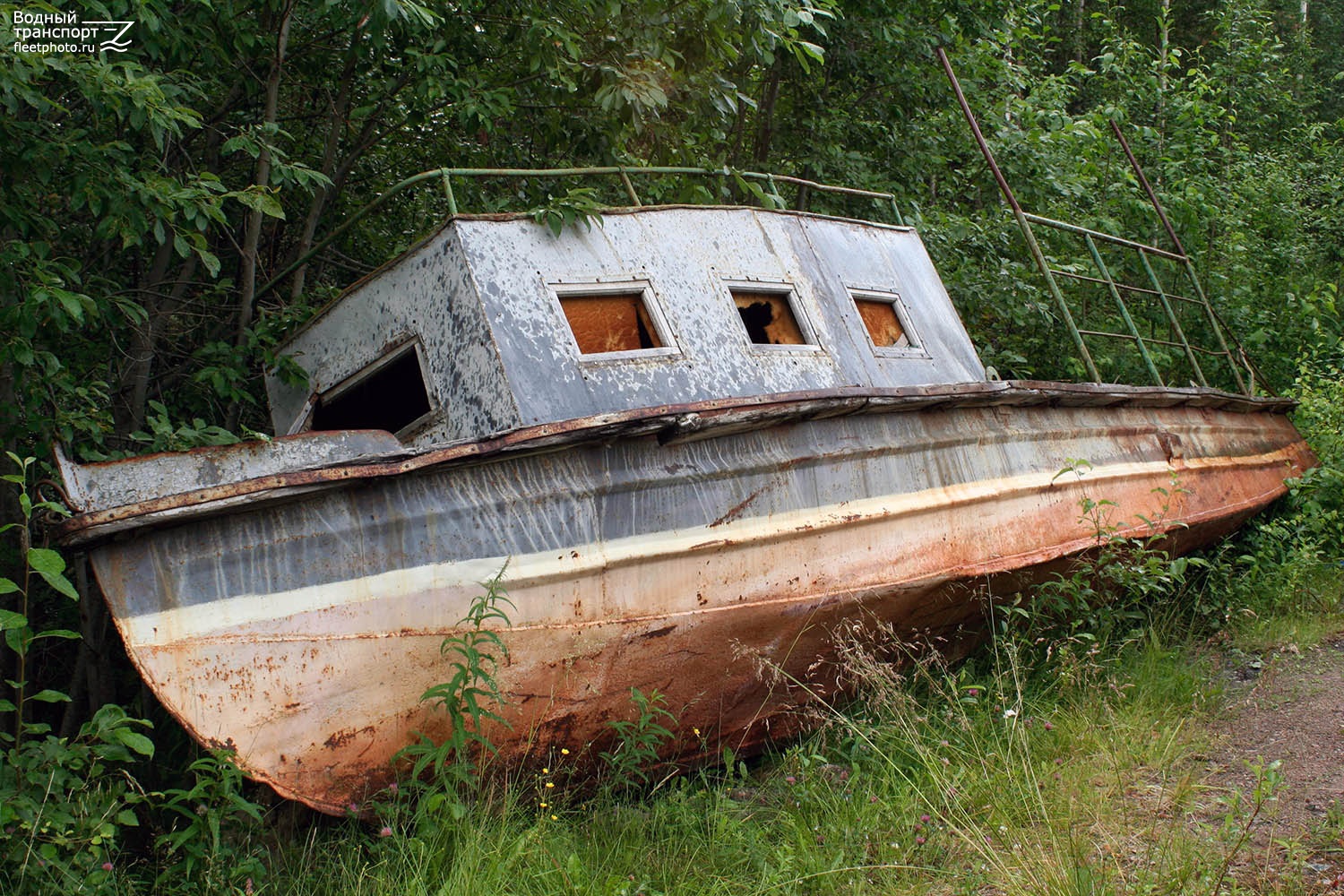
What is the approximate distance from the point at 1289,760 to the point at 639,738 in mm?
2668

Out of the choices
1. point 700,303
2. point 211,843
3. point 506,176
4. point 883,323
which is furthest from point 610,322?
point 211,843

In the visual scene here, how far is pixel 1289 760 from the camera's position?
14.2 ft

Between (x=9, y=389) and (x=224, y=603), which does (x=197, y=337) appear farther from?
(x=224, y=603)

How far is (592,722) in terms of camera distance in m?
4.00

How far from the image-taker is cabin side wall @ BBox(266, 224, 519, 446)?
4.07 meters

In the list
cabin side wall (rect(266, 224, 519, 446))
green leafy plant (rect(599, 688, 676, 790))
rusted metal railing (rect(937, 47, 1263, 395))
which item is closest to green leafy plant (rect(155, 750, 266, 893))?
green leafy plant (rect(599, 688, 676, 790))

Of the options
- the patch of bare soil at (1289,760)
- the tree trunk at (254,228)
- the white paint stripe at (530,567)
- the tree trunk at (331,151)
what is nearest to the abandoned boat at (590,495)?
the white paint stripe at (530,567)

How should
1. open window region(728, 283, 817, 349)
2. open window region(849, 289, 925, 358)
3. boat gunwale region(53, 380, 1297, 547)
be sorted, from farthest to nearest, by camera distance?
open window region(849, 289, 925, 358) < open window region(728, 283, 817, 349) < boat gunwale region(53, 380, 1297, 547)

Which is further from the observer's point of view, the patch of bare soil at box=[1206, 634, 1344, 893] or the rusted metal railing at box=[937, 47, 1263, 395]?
the rusted metal railing at box=[937, 47, 1263, 395]

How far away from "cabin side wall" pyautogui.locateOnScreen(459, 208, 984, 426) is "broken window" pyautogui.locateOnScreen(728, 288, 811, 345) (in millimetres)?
50

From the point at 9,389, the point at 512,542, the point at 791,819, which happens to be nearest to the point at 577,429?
the point at 512,542

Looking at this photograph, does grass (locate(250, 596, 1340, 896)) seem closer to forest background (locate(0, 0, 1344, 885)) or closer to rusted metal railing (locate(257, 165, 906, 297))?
forest background (locate(0, 0, 1344, 885))

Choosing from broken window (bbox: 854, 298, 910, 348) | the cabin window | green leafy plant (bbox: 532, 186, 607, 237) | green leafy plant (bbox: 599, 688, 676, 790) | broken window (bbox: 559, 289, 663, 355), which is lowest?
green leafy plant (bbox: 599, 688, 676, 790)

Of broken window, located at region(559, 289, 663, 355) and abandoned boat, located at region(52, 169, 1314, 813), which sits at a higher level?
broken window, located at region(559, 289, 663, 355)
